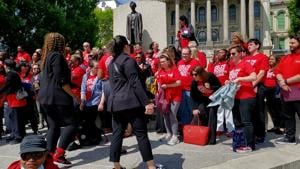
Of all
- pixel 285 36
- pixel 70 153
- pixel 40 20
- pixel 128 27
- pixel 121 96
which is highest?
pixel 285 36

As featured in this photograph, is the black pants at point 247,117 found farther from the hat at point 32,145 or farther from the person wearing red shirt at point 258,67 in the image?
the hat at point 32,145

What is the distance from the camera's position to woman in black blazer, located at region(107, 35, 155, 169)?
599 centimetres

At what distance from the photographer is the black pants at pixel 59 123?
6.72 meters

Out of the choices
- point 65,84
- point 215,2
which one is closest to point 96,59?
point 65,84

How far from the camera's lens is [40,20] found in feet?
105

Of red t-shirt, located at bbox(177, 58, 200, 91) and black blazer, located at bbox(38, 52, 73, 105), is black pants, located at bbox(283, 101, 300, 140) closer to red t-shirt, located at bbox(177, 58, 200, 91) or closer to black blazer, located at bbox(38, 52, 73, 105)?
red t-shirt, located at bbox(177, 58, 200, 91)

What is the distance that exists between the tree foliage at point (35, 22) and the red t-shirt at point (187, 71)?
69.2ft

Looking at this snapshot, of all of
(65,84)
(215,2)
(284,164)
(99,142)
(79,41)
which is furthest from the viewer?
(215,2)

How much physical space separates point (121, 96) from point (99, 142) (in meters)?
3.00

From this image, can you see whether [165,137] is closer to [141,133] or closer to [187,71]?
[187,71]

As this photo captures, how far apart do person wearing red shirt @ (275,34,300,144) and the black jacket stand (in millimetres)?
1062

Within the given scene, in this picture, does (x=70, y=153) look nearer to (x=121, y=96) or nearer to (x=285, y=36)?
(x=121, y=96)

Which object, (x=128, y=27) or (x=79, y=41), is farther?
(x=79, y=41)

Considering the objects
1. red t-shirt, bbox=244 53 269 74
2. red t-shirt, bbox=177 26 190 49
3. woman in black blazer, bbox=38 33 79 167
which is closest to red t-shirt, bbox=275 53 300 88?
red t-shirt, bbox=244 53 269 74
